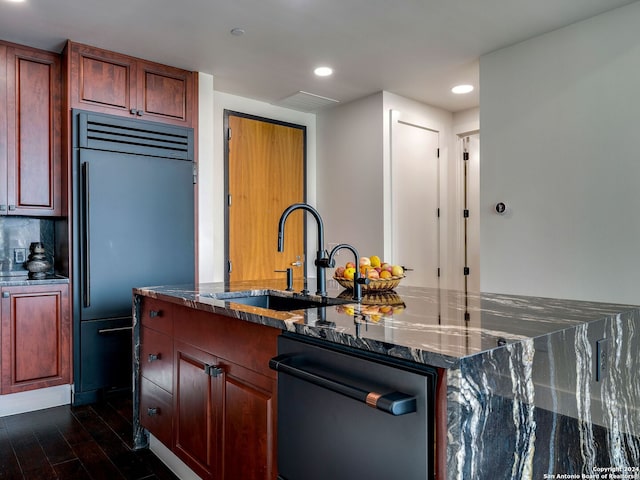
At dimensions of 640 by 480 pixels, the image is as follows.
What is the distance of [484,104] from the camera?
351 centimetres

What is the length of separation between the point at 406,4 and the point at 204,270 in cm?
252

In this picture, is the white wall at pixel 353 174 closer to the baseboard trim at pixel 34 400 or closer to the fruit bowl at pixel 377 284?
the fruit bowl at pixel 377 284

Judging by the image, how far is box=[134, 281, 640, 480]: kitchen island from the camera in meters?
0.93

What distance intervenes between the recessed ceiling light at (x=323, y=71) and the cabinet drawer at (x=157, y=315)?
2384 mm

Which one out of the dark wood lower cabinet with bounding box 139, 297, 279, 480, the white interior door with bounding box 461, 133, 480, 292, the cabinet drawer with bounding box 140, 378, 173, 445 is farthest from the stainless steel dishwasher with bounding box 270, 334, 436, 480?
the white interior door with bounding box 461, 133, 480, 292

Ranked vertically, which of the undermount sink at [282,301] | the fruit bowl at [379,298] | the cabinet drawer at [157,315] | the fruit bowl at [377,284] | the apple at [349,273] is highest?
the apple at [349,273]

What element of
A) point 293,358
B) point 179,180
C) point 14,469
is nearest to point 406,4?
point 179,180

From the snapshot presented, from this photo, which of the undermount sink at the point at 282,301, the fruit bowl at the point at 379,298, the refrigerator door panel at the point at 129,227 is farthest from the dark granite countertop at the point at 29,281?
the fruit bowl at the point at 379,298

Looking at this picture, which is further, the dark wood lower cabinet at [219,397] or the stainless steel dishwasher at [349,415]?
the dark wood lower cabinet at [219,397]

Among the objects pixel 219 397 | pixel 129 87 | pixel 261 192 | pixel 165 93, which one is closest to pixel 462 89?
pixel 261 192

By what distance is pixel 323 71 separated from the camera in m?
3.85

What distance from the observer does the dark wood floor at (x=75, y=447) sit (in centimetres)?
221

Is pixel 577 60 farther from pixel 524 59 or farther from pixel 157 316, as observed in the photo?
pixel 157 316

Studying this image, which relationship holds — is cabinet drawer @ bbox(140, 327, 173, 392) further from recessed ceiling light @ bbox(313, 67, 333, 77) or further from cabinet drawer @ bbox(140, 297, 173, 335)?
recessed ceiling light @ bbox(313, 67, 333, 77)
